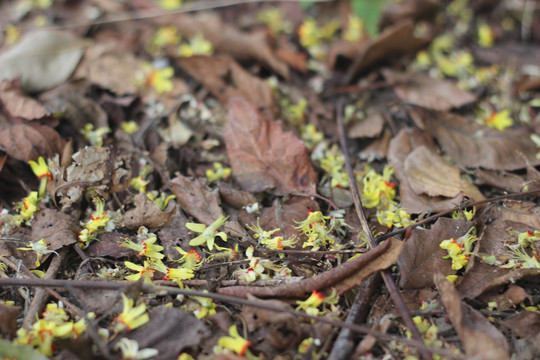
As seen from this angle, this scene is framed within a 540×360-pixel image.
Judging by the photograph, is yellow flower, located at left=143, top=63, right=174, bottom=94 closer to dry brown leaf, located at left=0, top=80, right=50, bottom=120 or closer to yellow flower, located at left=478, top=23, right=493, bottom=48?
dry brown leaf, located at left=0, top=80, right=50, bottom=120

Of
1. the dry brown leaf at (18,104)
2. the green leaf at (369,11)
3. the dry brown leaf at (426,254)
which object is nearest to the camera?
the dry brown leaf at (426,254)

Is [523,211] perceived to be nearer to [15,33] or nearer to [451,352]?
[451,352]

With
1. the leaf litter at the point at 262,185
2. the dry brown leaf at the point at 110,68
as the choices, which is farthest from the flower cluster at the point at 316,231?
the dry brown leaf at the point at 110,68

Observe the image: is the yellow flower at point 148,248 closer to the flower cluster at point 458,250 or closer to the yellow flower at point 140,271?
the yellow flower at point 140,271

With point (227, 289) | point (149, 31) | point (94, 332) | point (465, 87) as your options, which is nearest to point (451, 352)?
point (227, 289)

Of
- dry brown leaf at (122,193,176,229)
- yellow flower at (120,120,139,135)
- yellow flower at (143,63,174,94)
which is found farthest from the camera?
yellow flower at (143,63,174,94)

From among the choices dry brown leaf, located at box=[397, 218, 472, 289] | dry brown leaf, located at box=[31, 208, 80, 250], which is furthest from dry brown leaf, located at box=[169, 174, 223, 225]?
dry brown leaf, located at box=[397, 218, 472, 289]
